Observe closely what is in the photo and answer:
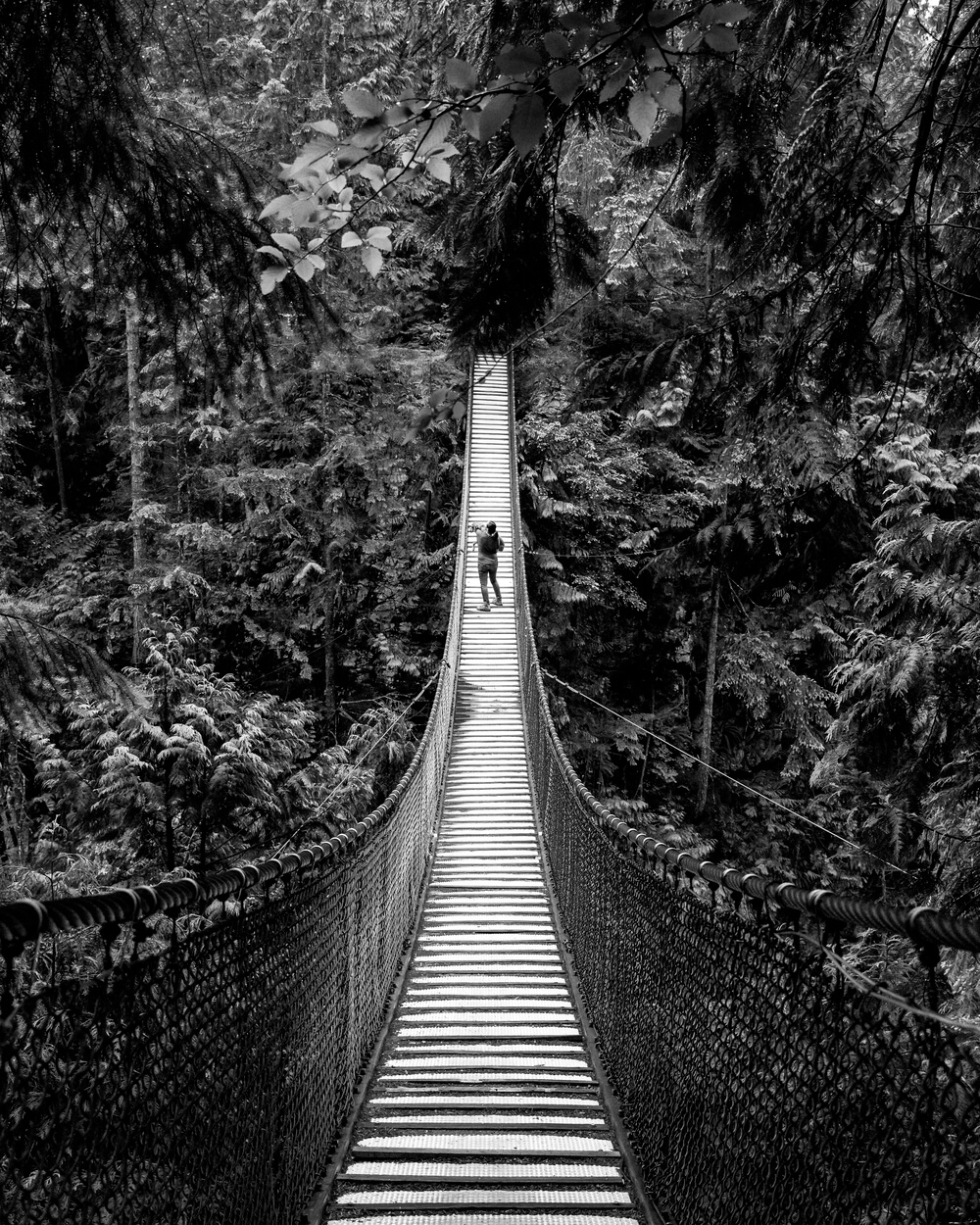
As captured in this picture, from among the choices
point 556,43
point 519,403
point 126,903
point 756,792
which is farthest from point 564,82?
point 519,403

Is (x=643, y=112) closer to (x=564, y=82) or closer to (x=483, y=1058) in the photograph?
(x=564, y=82)

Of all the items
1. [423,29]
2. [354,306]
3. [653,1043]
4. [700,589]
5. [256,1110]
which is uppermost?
[354,306]

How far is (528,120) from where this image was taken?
98cm

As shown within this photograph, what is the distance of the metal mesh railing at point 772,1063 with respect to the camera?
41.1 inches

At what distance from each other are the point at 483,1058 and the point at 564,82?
9.73 feet

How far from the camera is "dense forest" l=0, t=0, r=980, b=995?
1.60 meters

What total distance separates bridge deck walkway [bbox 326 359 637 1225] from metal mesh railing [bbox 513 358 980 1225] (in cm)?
18

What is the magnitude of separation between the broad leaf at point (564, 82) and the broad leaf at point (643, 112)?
158mm

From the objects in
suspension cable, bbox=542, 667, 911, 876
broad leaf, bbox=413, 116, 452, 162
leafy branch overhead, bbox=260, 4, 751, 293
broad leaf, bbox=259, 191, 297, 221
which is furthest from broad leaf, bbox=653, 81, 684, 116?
suspension cable, bbox=542, 667, 911, 876

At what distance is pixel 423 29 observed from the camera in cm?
191

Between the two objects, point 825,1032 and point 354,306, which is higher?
point 354,306

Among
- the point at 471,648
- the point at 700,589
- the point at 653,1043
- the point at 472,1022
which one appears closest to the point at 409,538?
the point at 471,648

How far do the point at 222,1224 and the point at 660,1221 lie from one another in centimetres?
107

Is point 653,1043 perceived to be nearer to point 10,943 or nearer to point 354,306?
point 10,943
